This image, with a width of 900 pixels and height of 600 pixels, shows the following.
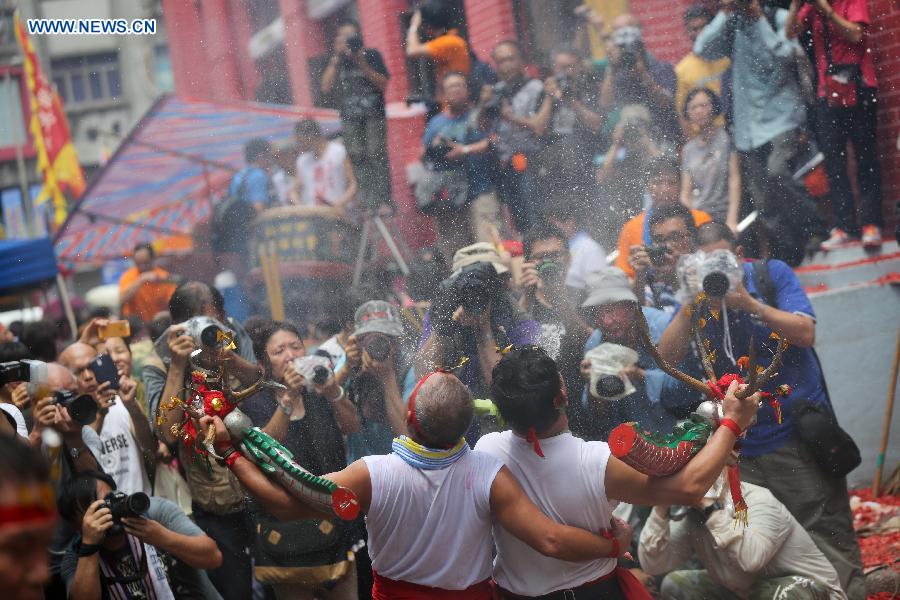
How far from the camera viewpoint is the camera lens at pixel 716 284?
3980 mm

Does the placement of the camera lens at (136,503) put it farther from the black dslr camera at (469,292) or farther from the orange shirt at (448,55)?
the orange shirt at (448,55)

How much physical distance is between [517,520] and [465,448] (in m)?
0.25

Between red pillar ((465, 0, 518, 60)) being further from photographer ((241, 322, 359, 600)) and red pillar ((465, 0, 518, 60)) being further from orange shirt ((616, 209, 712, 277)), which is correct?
photographer ((241, 322, 359, 600))

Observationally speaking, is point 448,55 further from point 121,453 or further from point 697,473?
point 697,473

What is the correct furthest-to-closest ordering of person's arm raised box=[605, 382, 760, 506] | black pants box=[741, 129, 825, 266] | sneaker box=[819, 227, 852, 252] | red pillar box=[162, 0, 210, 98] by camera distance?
red pillar box=[162, 0, 210, 98], sneaker box=[819, 227, 852, 252], black pants box=[741, 129, 825, 266], person's arm raised box=[605, 382, 760, 506]

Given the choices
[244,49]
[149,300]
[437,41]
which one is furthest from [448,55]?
[149,300]

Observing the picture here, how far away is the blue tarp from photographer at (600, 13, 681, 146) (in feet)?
17.4

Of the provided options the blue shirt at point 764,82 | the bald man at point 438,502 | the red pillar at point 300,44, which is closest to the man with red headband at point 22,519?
the bald man at point 438,502

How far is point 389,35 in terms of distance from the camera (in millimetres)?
6832

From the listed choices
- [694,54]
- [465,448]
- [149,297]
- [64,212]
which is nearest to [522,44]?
[694,54]

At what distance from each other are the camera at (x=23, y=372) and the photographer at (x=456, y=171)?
229cm

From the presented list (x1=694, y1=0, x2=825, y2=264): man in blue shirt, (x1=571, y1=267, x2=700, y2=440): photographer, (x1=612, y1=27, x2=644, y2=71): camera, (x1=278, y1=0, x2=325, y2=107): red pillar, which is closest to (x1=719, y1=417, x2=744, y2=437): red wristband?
(x1=571, y1=267, x2=700, y2=440): photographer

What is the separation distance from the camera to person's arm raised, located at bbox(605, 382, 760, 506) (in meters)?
2.86

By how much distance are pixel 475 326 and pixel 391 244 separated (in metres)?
1.83
